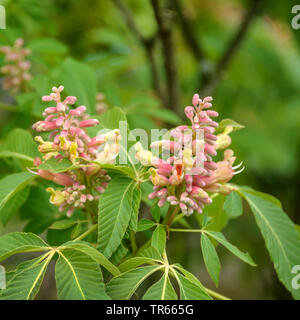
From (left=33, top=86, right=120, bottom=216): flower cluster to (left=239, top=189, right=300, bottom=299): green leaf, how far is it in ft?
1.46

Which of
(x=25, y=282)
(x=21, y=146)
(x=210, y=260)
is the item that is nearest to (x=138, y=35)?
(x=21, y=146)

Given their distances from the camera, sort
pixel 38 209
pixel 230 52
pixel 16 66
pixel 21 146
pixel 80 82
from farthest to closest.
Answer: pixel 230 52
pixel 16 66
pixel 80 82
pixel 38 209
pixel 21 146

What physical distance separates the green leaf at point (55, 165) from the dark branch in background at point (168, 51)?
3.58 ft

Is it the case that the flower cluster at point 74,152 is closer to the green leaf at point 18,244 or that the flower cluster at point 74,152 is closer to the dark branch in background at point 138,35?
the green leaf at point 18,244

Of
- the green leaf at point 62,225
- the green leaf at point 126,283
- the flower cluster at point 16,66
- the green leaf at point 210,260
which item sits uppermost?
the flower cluster at point 16,66

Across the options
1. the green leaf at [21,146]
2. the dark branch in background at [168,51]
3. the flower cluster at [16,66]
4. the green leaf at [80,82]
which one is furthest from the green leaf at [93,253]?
the dark branch in background at [168,51]

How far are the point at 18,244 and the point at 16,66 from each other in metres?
1.02

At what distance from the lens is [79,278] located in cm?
96

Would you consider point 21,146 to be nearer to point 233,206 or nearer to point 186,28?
point 233,206

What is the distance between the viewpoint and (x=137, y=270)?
1.00 metres

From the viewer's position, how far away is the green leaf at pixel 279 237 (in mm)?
1163

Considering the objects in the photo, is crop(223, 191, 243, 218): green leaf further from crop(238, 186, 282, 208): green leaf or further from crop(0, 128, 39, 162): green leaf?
crop(0, 128, 39, 162): green leaf

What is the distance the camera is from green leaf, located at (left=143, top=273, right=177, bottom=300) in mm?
962

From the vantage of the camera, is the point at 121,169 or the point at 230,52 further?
the point at 230,52
